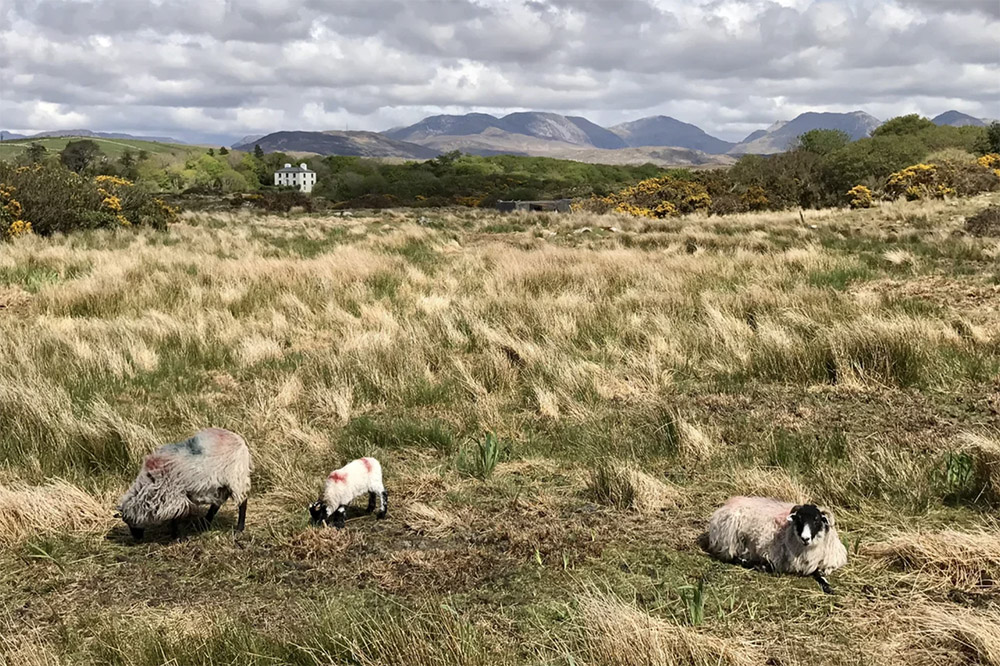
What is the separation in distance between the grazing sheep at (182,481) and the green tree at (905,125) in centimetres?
6851

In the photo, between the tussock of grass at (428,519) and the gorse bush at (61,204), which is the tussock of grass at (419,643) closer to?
the tussock of grass at (428,519)

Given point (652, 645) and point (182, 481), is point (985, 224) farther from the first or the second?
point (182, 481)

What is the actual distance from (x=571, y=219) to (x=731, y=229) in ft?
23.4

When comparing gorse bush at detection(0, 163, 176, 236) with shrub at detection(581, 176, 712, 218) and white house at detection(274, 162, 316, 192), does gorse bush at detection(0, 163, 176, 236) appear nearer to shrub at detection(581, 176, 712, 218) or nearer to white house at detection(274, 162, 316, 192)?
shrub at detection(581, 176, 712, 218)

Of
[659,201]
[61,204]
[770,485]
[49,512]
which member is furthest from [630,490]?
[659,201]

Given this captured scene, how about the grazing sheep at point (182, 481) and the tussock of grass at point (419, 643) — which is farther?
the grazing sheep at point (182, 481)

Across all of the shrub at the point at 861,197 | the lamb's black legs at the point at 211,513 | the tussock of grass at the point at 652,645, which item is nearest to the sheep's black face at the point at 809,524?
the tussock of grass at the point at 652,645

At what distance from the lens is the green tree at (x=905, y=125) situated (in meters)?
60.9

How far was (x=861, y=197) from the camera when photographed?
31562 mm

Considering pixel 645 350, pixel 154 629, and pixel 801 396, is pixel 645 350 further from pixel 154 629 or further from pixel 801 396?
pixel 154 629

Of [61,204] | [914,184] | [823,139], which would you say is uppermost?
[823,139]

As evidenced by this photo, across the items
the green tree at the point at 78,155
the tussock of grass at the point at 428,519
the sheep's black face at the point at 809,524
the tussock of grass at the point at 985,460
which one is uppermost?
the green tree at the point at 78,155

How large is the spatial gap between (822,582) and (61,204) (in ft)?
65.9

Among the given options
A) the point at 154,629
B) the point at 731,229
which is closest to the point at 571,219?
the point at 731,229
